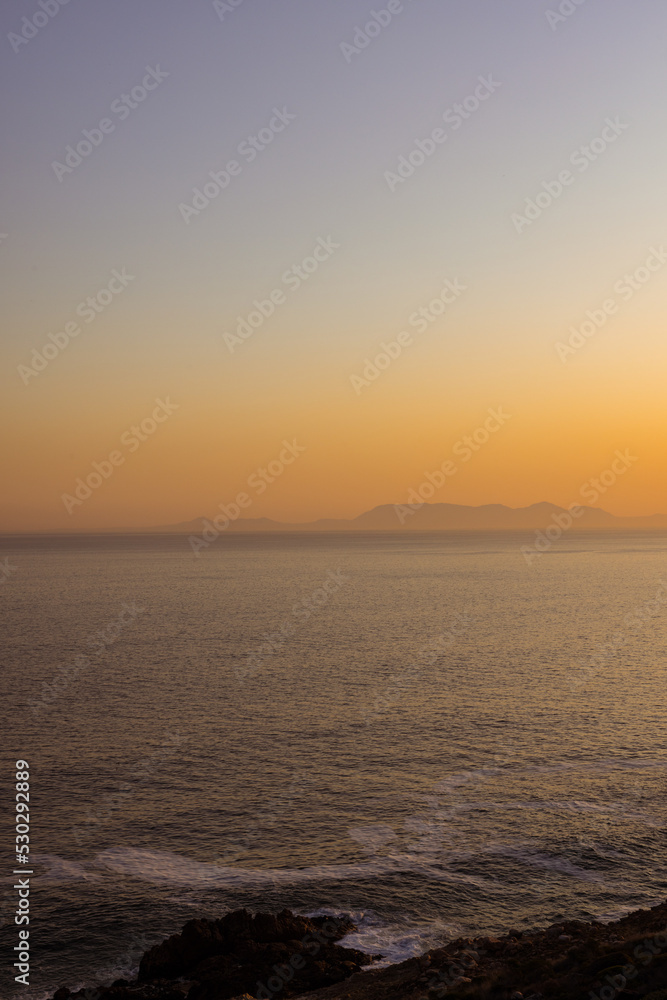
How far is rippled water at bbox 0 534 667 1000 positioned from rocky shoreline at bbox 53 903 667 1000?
150 cm

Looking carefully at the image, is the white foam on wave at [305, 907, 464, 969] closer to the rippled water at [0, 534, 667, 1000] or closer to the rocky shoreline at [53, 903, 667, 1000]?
the rippled water at [0, 534, 667, 1000]

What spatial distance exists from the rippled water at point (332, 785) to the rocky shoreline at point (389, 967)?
4.92ft

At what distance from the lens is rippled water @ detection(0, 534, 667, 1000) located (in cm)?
2695

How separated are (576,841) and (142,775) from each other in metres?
21.5

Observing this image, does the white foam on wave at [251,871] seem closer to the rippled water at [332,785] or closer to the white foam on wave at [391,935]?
the rippled water at [332,785]

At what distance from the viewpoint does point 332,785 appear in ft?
125

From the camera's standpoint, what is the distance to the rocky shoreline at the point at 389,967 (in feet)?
63.6

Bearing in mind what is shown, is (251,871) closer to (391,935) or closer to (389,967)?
(391,935)

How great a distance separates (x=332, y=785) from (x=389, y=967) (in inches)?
620

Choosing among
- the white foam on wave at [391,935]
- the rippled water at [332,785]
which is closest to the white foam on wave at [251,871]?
the rippled water at [332,785]

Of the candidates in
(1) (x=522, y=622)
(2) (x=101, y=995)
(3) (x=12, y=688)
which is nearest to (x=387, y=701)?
(3) (x=12, y=688)

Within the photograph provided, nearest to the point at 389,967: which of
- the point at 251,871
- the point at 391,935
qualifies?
the point at 391,935

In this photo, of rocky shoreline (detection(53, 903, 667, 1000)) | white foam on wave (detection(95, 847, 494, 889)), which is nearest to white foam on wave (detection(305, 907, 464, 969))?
rocky shoreline (detection(53, 903, 667, 1000))

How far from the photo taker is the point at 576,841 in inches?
1249
